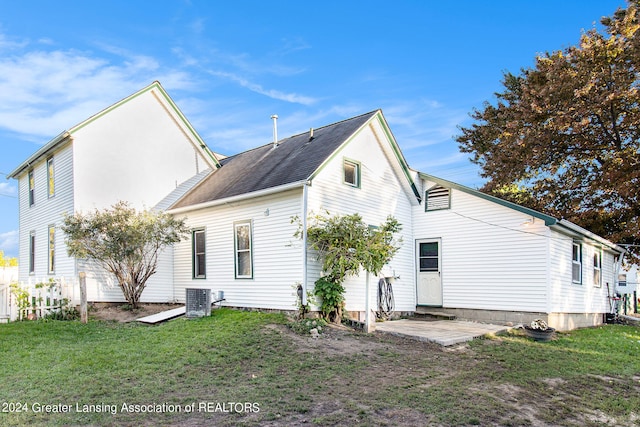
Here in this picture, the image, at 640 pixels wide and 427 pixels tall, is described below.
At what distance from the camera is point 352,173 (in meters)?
13.2

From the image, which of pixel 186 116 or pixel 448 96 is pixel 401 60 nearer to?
pixel 448 96

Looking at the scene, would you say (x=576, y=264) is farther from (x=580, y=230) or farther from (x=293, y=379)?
(x=293, y=379)

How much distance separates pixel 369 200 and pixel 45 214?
11.5 meters

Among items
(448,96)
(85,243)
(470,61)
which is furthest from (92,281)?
(470,61)

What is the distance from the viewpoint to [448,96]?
15672mm

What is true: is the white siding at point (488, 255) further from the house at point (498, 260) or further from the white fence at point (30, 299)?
the white fence at point (30, 299)

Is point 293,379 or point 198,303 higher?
point 198,303

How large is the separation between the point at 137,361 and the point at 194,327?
272 cm

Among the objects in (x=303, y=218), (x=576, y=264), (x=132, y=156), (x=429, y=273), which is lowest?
(x=429, y=273)

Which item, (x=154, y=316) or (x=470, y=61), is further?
(x=470, y=61)

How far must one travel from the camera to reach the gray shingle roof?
1234 cm

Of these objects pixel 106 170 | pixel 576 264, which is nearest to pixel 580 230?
pixel 576 264

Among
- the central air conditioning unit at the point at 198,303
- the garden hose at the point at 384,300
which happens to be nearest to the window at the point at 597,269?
the garden hose at the point at 384,300

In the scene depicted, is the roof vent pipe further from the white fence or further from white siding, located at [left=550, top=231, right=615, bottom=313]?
white siding, located at [left=550, top=231, right=615, bottom=313]
